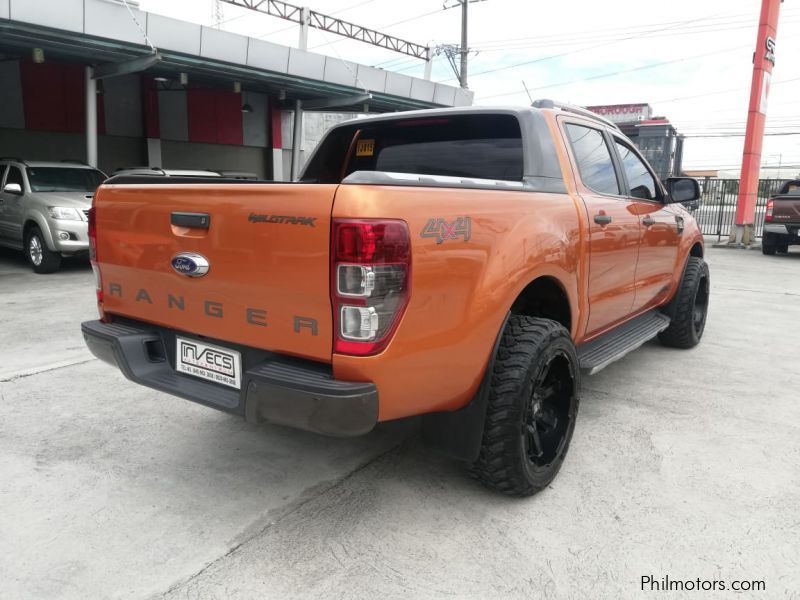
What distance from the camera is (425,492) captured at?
111 inches

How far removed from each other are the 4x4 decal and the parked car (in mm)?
12766

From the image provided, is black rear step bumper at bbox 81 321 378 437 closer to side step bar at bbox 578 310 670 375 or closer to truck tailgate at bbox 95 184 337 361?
truck tailgate at bbox 95 184 337 361

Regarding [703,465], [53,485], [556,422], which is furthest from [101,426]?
[703,465]

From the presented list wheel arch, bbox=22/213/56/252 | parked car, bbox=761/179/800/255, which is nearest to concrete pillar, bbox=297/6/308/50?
wheel arch, bbox=22/213/56/252

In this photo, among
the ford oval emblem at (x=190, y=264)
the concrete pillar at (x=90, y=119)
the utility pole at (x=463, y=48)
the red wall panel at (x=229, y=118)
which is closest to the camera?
the ford oval emblem at (x=190, y=264)

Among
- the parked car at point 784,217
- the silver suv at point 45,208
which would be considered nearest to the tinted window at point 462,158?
the silver suv at point 45,208

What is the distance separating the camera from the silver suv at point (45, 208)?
8758mm

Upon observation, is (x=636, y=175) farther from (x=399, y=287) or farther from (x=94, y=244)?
(x=94, y=244)

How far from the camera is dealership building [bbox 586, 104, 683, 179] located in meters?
48.0

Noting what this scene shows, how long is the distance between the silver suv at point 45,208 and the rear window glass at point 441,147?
6257 millimetres

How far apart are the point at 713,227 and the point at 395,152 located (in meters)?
20.3

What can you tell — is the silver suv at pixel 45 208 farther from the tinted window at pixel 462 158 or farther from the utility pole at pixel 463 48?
the utility pole at pixel 463 48

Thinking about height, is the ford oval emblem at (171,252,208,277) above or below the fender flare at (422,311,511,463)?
above

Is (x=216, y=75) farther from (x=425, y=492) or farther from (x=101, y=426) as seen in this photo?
(x=425, y=492)
